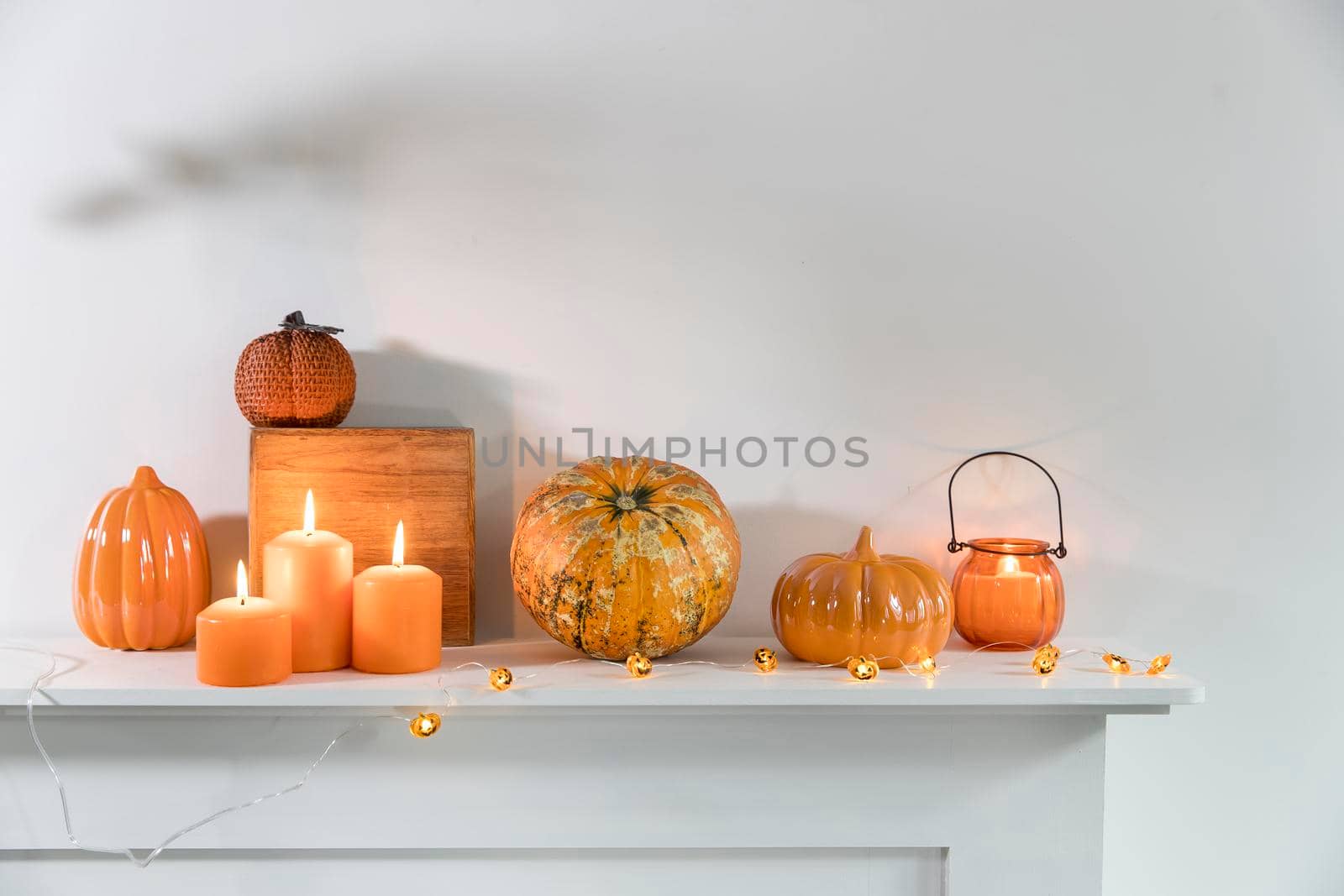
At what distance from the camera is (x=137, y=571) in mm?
874

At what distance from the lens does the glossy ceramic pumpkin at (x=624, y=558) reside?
2.67ft

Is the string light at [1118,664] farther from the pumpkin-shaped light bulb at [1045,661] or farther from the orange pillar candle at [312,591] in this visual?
the orange pillar candle at [312,591]

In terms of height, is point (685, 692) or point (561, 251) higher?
point (561, 251)

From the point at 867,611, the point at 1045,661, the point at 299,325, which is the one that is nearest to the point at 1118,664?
the point at 1045,661

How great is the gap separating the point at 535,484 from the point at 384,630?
0.24 m

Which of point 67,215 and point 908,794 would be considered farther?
point 67,215

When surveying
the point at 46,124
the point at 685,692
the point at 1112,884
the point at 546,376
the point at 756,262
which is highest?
the point at 46,124

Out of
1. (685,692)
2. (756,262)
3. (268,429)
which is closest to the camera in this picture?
(685,692)

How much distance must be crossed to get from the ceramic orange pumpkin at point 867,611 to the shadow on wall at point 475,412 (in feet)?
1.01

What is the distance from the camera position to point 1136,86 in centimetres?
102

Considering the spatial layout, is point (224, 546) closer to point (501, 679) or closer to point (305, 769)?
point (305, 769)

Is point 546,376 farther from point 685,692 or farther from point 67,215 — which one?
point 67,215

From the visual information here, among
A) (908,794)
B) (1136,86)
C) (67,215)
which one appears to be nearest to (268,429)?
(67,215)

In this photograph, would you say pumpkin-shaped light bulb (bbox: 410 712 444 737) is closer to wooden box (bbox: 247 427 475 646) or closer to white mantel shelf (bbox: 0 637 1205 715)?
white mantel shelf (bbox: 0 637 1205 715)
